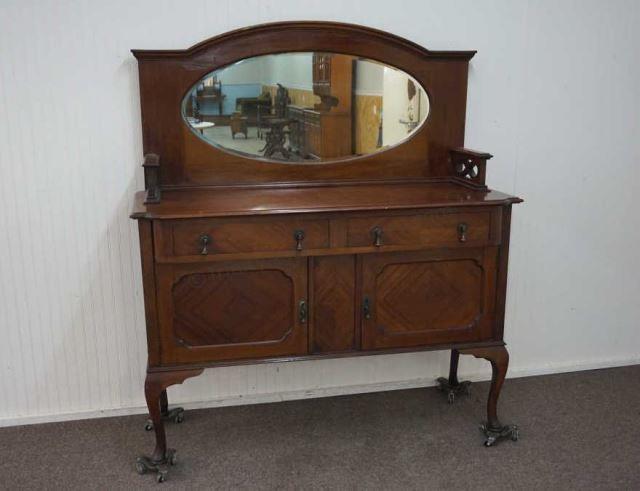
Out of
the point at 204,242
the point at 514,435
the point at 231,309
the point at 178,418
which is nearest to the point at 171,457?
the point at 178,418

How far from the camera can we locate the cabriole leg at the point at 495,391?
245 centimetres

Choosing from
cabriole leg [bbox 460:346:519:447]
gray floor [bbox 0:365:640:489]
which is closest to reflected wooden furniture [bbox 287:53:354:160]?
cabriole leg [bbox 460:346:519:447]

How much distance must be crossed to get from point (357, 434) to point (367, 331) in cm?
50

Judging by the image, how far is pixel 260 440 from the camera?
2.55 metres

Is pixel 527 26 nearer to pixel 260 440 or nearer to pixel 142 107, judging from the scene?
pixel 142 107

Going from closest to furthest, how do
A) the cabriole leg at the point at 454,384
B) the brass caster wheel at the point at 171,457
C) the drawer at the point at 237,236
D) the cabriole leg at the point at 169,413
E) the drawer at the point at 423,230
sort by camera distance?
the drawer at the point at 237,236 → the drawer at the point at 423,230 → the brass caster wheel at the point at 171,457 → the cabriole leg at the point at 169,413 → the cabriole leg at the point at 454,384

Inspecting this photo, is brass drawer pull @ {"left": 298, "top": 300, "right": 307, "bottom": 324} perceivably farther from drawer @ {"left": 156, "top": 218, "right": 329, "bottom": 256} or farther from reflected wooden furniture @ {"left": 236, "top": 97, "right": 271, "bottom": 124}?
reflected wooden furniture @ {"left": 236, "top": 97, "right": 271, "bottom": 124}

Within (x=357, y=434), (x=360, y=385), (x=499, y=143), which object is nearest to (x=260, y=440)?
(x=357, y=434)

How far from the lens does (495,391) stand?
99.3 inches

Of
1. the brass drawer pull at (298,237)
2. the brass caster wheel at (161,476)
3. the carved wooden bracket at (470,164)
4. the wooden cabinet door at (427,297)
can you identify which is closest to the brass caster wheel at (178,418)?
the brass caster wheel at (161,476)

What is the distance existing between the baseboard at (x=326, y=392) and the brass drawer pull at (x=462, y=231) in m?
0.92

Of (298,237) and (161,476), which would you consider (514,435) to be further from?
(161,476)

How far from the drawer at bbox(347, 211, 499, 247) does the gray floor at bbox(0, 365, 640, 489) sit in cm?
80

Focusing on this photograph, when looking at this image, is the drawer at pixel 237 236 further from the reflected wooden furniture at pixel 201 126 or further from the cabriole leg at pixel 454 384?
the cabriole leg at pixel 454 384
